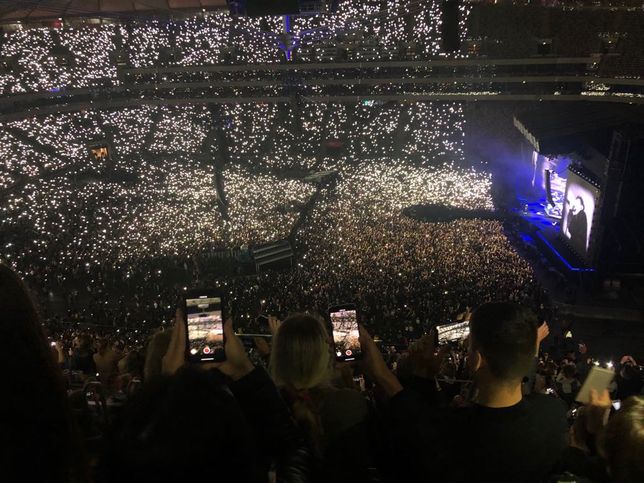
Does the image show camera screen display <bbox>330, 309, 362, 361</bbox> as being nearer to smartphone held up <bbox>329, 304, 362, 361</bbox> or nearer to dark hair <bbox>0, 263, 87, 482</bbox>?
smartphone held up <bbox>329, 304, 362, 361</bbox>

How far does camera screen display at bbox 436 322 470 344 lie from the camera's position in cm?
462

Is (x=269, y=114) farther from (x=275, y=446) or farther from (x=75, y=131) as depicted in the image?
(x=275, y=446)

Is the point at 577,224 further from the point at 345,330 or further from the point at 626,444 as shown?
the point at 626,444

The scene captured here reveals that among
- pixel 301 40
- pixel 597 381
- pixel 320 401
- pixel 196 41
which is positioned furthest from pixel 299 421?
pixel 196 41

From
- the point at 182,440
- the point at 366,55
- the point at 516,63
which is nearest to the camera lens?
the point at 182,440

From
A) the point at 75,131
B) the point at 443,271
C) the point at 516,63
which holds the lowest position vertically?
the point at 443,271

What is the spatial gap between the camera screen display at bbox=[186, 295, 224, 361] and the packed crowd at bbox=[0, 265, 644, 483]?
281mm

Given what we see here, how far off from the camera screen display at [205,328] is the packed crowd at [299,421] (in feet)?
0.92


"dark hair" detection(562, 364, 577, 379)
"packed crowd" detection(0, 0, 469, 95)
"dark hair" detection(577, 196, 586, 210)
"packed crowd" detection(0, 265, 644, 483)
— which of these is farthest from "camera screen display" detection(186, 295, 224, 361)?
"packed crowd" detection(0, 0, 469, 95)

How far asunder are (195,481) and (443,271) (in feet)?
41.6

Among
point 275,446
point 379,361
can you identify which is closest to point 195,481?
point 275,446

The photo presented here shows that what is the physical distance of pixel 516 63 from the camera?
2906 centimetres

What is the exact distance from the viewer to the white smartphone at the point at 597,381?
299cm

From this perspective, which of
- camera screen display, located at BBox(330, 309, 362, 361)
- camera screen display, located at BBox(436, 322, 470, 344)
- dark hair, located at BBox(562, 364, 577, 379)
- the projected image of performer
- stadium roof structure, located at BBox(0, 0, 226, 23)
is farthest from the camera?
stadium roof structure, located at BBox(0, 0, 226, 23)
